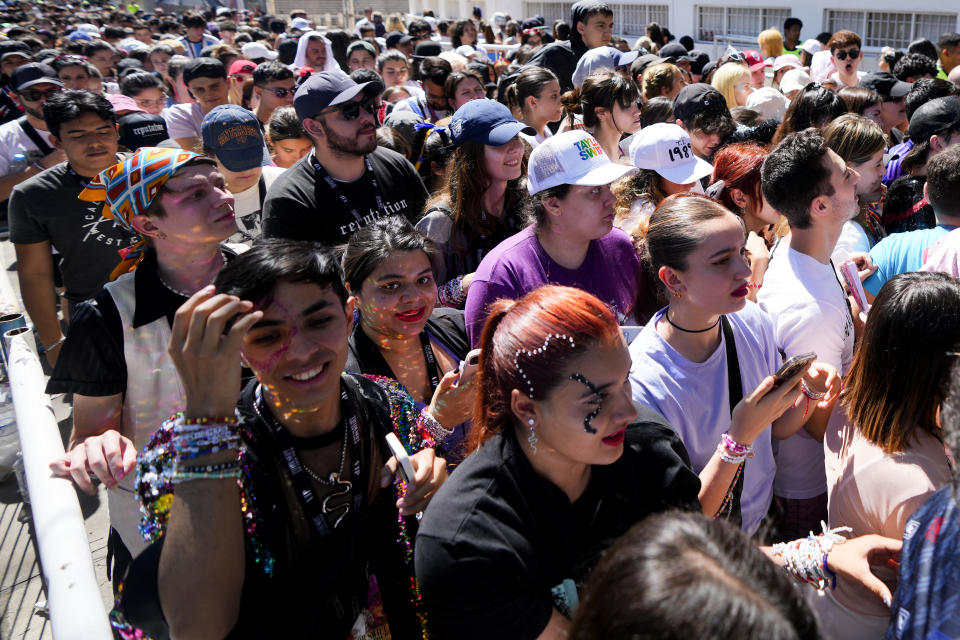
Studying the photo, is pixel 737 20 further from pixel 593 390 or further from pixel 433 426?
pixel 593 390

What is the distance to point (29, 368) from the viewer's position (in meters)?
2.31

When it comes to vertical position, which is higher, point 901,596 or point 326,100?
point 326,100

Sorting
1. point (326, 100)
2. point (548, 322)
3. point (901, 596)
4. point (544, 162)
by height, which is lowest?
point (901, 596)

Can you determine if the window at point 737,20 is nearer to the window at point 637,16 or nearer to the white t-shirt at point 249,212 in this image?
the window at point 637,16

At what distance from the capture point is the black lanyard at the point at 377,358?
2465mm

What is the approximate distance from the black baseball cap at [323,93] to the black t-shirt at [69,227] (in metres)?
1.24

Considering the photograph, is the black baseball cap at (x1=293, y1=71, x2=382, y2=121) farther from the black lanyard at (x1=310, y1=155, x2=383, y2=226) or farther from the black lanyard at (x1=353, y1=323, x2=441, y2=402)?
the black lanyard at (x1=353, y1=323, x2=441, y2=402)

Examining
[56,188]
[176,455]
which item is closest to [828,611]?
[176,455]

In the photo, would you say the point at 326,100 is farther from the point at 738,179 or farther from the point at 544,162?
the point at 738,179

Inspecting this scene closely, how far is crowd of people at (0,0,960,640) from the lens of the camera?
1417mm

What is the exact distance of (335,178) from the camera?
11.9 ft

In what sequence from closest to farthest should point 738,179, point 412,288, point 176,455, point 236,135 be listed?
point 176,455, point 412,288, point 738,179, point 236,135

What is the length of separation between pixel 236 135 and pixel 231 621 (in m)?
3.34

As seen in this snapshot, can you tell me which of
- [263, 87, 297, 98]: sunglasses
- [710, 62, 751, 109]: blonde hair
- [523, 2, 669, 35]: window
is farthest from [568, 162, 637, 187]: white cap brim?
[523, 2, 669, 35]: window
